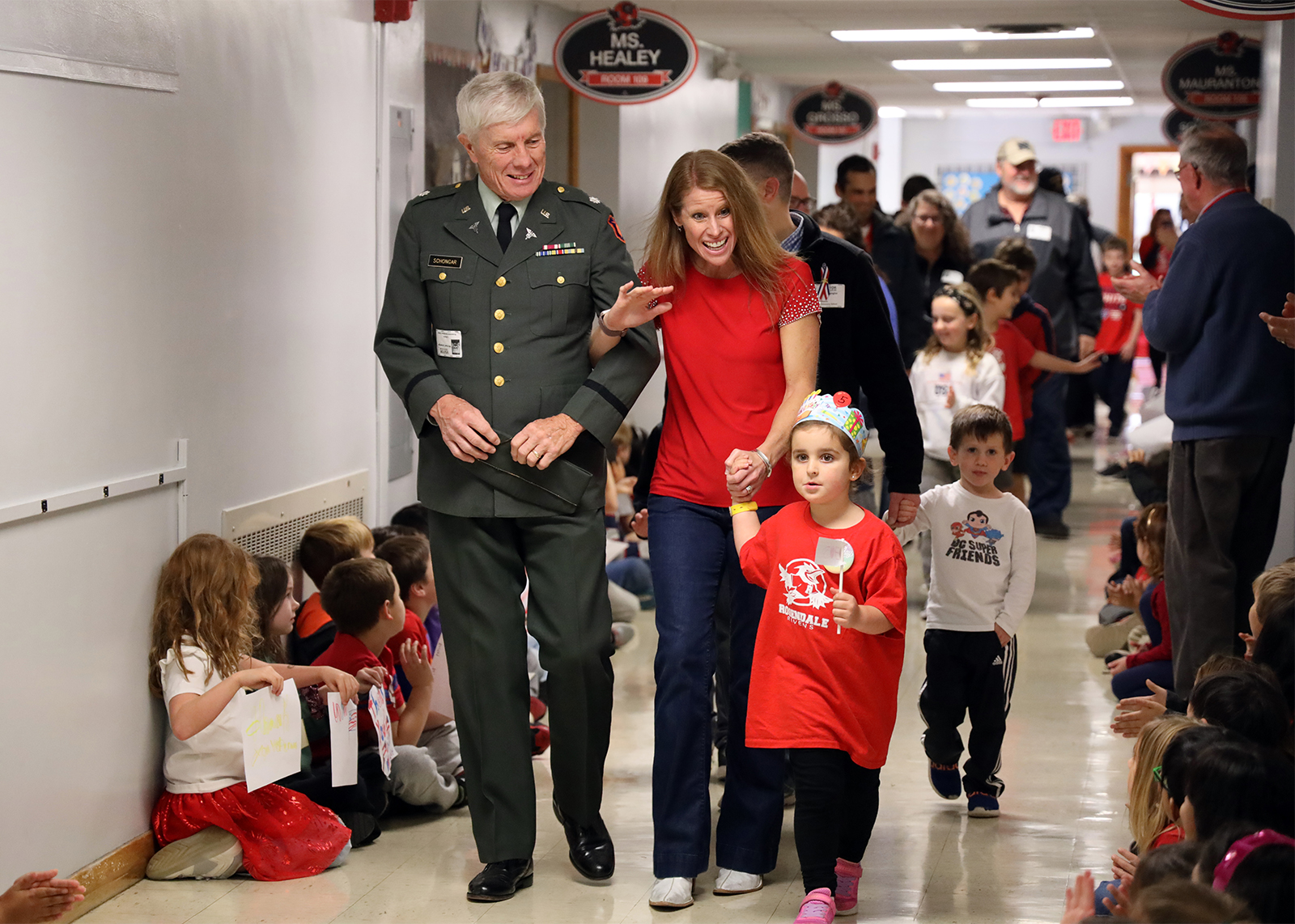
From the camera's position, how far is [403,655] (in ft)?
13.3

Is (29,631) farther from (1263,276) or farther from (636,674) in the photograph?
(1263,276)

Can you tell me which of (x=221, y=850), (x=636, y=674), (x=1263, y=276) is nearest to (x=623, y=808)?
(x=221, y=850)

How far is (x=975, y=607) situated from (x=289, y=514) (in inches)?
79.8

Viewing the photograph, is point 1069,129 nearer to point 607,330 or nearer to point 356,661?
point 356,661

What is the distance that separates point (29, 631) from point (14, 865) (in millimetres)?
470

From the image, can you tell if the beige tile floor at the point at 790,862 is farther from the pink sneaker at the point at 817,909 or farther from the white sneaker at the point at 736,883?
the pink sneaker at the point at 817,909

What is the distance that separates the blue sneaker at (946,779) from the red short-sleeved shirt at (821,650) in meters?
0.89

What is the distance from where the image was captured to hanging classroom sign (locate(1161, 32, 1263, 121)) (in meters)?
9.16

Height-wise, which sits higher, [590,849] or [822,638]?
[822,638]

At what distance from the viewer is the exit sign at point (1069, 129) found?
2136cm

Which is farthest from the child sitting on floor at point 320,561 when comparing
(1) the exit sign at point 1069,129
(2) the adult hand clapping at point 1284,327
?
(1) the exit sign at point 1069,129

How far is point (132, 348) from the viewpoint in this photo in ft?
11.8

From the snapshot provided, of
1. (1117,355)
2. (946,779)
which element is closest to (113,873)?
(946,779)

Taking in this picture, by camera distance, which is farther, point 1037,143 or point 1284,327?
point 1037,143
